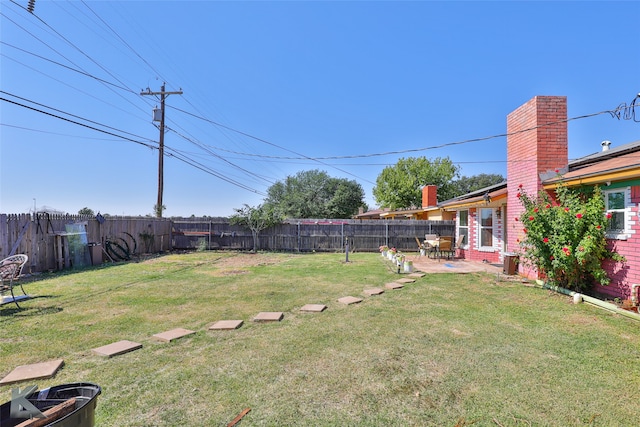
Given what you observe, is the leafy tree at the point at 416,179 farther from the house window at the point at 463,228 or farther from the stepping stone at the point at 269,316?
the stepping stone at the point at 269,316

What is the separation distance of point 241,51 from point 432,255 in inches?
496

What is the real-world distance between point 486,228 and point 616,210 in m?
5.52

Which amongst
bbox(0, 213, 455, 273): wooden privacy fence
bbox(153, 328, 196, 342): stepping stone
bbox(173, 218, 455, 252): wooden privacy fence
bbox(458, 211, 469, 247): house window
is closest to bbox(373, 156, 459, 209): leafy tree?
bbox(173, 218, 455, 252): wooden privacy fence

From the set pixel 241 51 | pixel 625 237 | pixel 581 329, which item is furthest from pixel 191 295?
pixel 241 51

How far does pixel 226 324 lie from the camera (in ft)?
14.0

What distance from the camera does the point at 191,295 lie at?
611 centimetres

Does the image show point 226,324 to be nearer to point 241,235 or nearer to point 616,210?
point 616,210

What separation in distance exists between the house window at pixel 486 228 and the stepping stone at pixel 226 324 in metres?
9.82

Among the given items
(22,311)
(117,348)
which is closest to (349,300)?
(117,348)

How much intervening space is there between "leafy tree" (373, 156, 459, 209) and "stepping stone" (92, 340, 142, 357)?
35654mm

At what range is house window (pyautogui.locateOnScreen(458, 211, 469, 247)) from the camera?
42.2 ft

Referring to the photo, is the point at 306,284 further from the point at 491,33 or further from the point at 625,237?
the point at 491,33

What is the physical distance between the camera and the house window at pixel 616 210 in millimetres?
5594

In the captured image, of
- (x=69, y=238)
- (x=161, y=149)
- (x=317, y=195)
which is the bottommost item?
(x=69, y=238)
